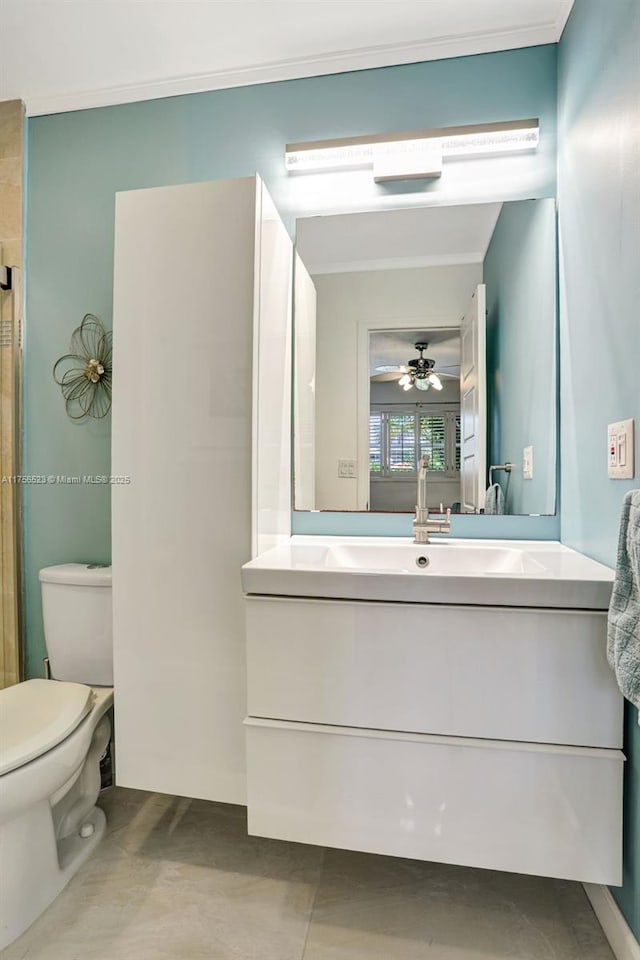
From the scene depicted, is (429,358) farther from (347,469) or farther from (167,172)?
(167,172)

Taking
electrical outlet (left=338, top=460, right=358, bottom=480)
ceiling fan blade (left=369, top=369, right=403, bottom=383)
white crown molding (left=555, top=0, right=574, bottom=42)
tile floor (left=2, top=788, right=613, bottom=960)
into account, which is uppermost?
white crown molding (left=555, top=0, right=574, bottom=42)

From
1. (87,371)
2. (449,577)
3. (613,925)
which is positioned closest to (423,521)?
(449,577)

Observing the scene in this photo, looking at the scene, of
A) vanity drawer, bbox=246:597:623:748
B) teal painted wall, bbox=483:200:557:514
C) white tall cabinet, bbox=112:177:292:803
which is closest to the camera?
vanity drawer, bbox=246:597:623:748

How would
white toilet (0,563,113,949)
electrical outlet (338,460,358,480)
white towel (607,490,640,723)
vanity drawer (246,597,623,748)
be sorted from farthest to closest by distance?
electrical outlet (338,460,358,480)
white toilet (0,563,113,949)
vanity drawer (246,597,623,748)
white towel (607,490,640,723)

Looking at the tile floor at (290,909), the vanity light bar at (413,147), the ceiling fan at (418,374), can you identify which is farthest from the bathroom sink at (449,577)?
the vanity light bar at (413,147)

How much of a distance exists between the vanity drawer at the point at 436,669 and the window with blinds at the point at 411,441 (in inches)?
25.3

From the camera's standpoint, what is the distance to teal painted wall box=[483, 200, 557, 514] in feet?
5.13

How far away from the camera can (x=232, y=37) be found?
1.62 m

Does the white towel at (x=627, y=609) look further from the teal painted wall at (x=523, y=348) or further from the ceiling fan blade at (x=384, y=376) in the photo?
the ceiling fan blade at (x=384, y=376)

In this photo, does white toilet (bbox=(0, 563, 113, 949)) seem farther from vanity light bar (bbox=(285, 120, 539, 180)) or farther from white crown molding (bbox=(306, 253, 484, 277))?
vanity light bar (bbox=(285, 120, 539, 180))

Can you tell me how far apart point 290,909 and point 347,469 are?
1.17m

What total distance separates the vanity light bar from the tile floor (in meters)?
2.04

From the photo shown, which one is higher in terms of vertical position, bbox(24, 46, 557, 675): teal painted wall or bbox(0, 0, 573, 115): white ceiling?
bbox(0, 0, 573, 115): white ceiling

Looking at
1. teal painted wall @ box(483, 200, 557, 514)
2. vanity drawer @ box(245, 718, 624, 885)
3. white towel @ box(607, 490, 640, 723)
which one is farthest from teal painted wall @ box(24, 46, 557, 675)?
white towel @ box(607, 490, 640, 723)
